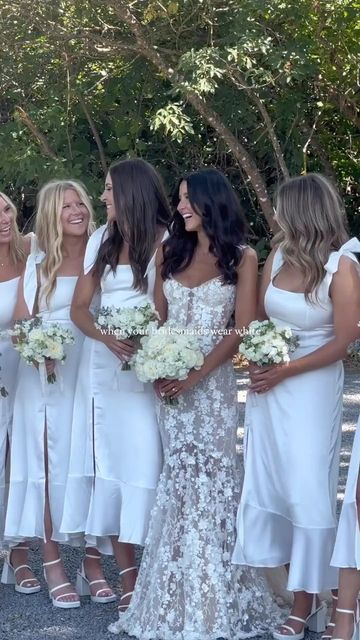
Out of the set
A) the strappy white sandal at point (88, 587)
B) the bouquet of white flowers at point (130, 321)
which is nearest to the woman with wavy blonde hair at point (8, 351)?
the strappy white sandal at point (88, 587)

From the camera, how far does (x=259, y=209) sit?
16.0 m

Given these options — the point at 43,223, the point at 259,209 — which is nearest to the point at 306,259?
the point at 43,223

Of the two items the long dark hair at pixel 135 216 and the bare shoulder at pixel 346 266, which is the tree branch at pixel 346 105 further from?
the bare shoulder at pixel 346 266

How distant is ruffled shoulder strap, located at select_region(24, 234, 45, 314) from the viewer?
237 inches

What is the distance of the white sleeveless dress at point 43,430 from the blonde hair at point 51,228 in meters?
0.07

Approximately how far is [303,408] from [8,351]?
199cm

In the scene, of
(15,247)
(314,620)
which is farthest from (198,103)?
(314,620)

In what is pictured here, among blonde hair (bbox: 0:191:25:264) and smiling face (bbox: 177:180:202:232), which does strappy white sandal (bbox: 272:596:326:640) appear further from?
blonde hair (bbox: 0:191:25:264)

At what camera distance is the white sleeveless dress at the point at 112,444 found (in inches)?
221

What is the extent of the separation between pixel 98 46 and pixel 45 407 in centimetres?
903

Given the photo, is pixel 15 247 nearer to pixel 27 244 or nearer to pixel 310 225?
pixel 27 244

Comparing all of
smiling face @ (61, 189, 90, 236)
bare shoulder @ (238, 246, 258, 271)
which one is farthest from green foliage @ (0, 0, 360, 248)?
bare shoulder @ (238, 246, 258, 271)

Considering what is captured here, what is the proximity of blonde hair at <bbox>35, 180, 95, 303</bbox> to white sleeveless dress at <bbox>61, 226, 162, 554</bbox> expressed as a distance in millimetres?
238

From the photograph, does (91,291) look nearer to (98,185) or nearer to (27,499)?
(27,499)
